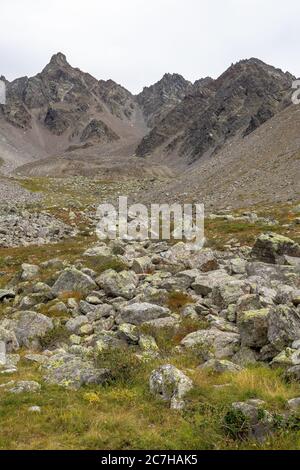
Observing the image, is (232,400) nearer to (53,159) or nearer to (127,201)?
(127,201)

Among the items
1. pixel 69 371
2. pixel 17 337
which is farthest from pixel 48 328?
pixel 69 371

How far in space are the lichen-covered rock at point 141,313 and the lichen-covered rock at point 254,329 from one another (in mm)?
3914

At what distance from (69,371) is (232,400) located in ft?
15.1

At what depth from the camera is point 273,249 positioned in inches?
1002

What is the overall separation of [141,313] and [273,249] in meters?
10.5

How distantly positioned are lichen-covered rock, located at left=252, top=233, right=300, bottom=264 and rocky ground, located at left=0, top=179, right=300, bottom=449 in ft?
0.20

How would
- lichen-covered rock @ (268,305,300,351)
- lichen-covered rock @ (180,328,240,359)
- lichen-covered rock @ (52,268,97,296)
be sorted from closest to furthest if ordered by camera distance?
lichen-covered rock @ (268,305,300,351)
lichen-covered rock @ (180,328,240,359)
lichen-covered rock @ (52,268,97,296)

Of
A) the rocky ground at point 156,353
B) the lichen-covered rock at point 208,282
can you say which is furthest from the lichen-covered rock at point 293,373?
the lichen-covered rock at point 208,282

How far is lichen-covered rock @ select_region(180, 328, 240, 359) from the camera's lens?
48.1 feet

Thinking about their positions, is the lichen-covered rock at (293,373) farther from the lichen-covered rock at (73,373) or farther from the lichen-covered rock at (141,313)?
the lichen-covered rock at (141,313)

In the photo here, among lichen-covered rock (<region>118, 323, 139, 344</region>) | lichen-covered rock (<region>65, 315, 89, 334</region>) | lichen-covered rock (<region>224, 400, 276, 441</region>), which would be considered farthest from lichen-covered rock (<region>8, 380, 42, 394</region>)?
lichen-covered rock (<region>65, 315, 89, 334</region>)

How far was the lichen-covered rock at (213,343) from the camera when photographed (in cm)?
1465

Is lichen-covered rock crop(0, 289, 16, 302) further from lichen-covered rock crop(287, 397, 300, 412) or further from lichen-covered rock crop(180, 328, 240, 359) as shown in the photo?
lichen-covered rock crop(287, 397, 300, 412)

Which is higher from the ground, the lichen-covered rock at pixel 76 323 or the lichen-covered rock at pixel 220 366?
the lichen-covered rock at pixel 220 366
